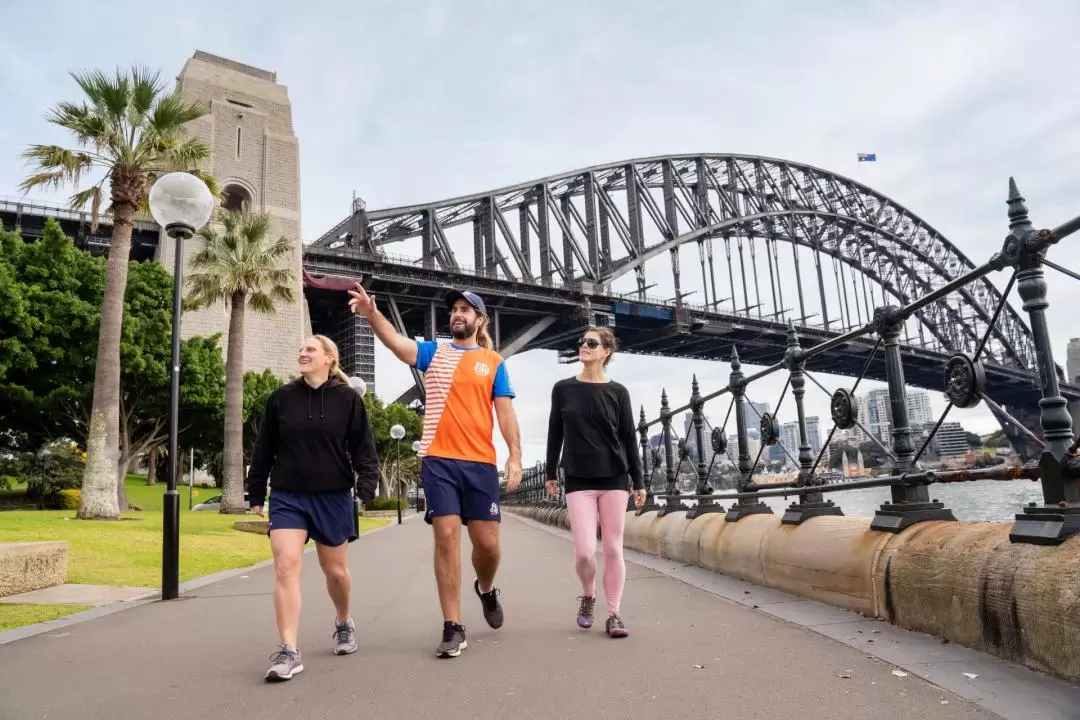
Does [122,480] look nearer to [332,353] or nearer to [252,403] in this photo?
[252,403]

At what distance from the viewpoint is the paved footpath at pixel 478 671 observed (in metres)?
2.67

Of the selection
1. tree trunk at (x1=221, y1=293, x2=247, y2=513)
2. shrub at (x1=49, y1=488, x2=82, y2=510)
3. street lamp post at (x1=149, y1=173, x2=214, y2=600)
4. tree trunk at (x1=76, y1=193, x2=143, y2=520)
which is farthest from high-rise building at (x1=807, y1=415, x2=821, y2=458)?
shrub at (x1=49, y1=488, x2=82, y2=510)

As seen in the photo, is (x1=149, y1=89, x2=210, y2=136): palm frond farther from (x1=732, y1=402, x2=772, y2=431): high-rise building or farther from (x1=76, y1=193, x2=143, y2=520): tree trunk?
(x1=732, y1=402, x2=772, y2=431): high-rise building

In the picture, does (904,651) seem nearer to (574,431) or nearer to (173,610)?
(574,431)

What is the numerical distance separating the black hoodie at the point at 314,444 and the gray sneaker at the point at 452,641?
71cm

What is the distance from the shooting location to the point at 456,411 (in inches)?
148

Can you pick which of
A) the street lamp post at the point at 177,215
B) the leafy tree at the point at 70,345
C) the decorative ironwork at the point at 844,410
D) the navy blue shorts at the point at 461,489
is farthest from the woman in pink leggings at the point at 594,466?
the leafy tree at the point at 70,345

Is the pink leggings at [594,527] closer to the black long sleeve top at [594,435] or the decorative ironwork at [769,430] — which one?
the black long sleeve top at [594,435]

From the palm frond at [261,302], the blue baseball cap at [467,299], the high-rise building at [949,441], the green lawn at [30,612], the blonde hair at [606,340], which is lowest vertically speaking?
the green lawn at [30,612]

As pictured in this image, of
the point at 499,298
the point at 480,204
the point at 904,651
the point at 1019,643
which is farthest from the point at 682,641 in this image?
the point at 480,204

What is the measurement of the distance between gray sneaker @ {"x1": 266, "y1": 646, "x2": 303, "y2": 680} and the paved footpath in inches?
2.0

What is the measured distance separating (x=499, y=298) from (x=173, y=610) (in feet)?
160

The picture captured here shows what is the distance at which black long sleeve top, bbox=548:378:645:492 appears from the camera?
418 cm

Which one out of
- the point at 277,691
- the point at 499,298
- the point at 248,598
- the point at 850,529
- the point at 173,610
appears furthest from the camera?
the point at 499,298
